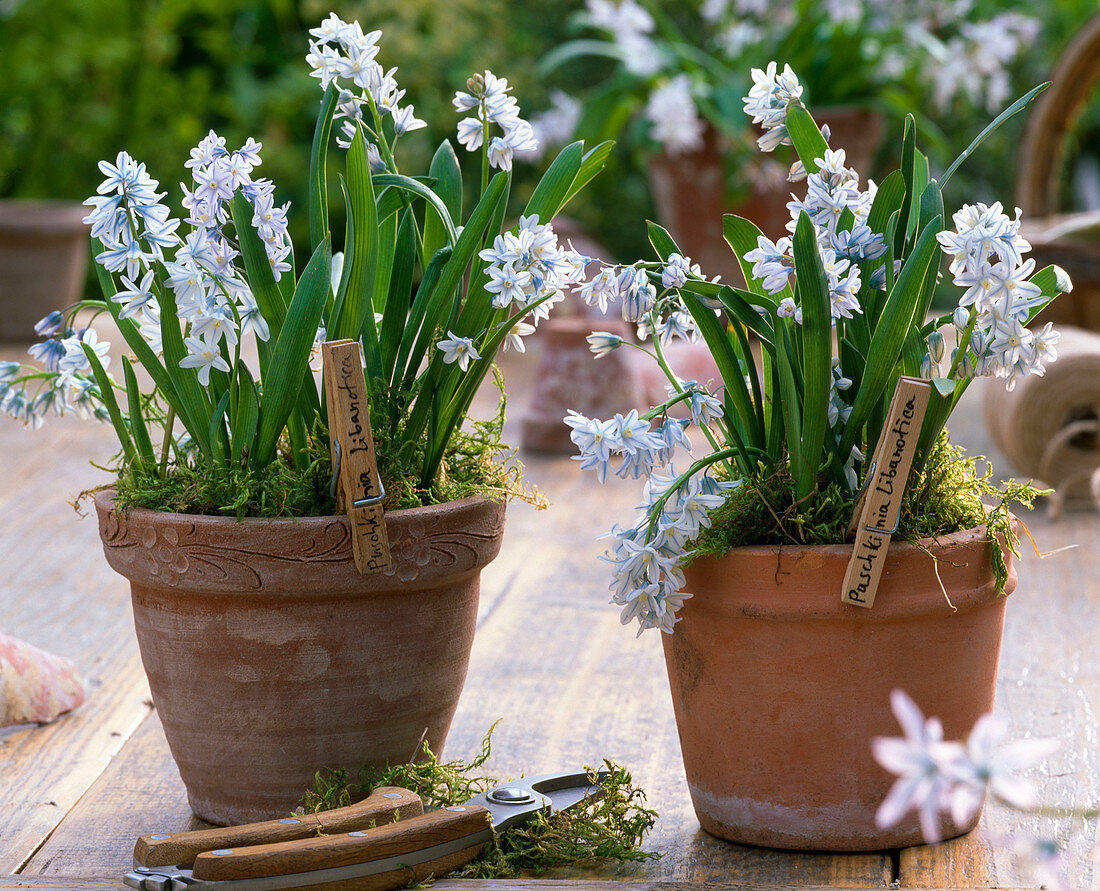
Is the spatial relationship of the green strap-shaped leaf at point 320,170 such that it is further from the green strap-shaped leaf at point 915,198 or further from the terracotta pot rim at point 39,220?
the terracotta pot rim at point 39,220

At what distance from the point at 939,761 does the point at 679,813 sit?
2.34 ft

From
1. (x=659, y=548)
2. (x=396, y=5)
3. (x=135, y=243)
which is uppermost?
(x=396, y=5)

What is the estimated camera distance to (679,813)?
1.12m

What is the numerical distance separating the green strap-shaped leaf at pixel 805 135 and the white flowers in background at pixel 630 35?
2431mm

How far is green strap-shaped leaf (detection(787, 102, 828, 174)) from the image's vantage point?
1.00 meters

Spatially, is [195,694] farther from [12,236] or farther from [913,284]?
[12,236]

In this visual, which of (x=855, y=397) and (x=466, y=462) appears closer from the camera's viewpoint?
(x=855, y=397)

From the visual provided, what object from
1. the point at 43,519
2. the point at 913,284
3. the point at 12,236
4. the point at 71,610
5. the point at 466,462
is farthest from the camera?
the point at 12,236

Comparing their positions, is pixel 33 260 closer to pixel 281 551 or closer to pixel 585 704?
pixel 585 704

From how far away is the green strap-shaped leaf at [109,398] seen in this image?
1099 mm

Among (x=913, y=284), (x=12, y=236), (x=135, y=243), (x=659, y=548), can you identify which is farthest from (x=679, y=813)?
(x=12, y=236)

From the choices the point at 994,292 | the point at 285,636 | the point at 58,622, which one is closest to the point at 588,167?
the point at 994,292

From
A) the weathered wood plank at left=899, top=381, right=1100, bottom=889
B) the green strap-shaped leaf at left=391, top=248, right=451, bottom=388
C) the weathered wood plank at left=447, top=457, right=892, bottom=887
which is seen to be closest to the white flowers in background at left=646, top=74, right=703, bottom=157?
the weathered wood plank at left=899, top=381, right=1100, bottom=889

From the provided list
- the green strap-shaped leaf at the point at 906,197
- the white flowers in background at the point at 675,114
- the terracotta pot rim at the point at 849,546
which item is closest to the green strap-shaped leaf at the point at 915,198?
the green strap-shaped leaf at the point at 906,197
